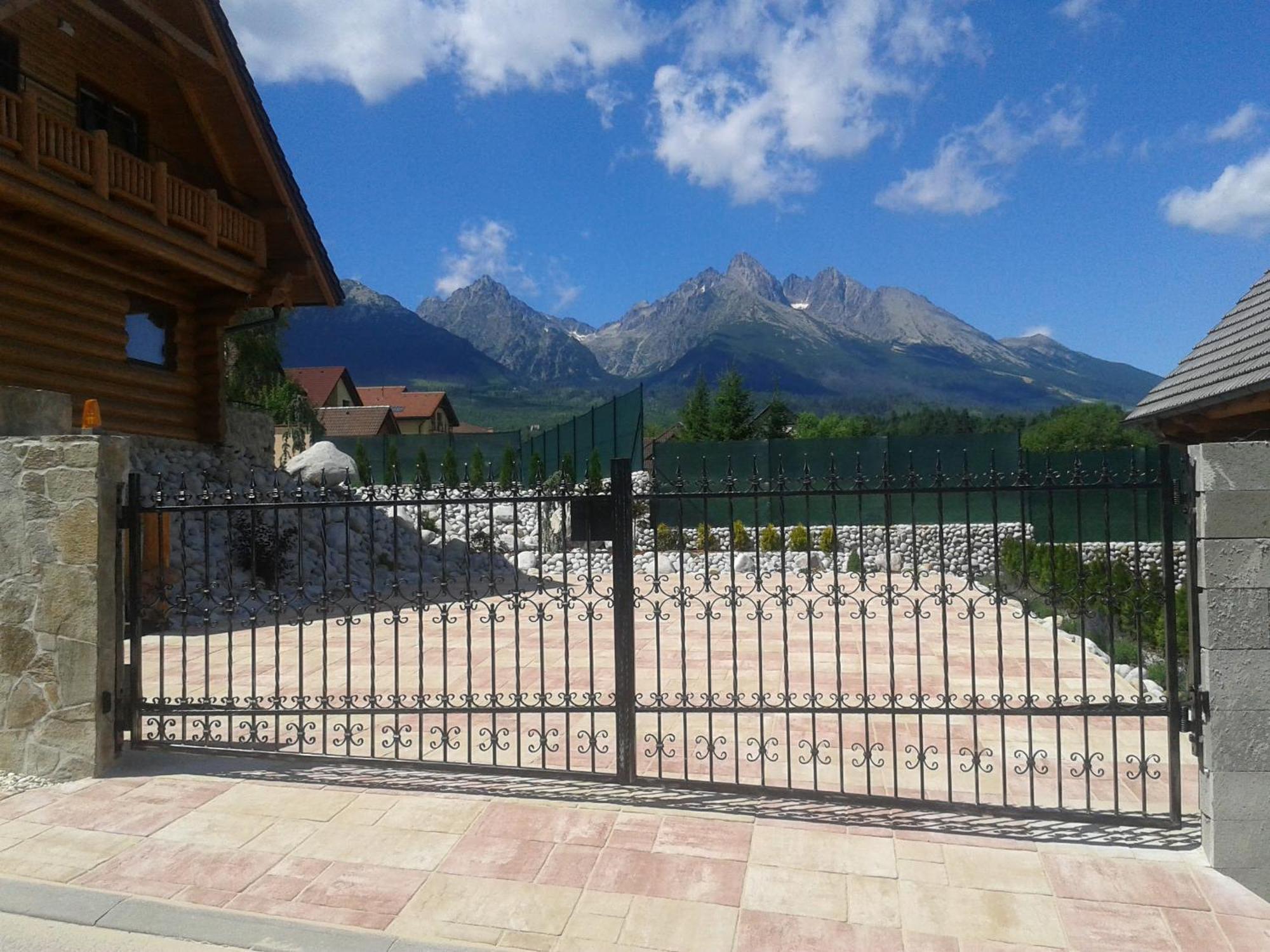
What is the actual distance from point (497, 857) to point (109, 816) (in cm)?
214

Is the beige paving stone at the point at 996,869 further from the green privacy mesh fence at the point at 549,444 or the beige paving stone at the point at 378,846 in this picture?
the green privacy mesh fence at the point at 549,444

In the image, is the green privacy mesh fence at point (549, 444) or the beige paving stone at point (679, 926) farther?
the green privacy mesh fence at point (549, 444)

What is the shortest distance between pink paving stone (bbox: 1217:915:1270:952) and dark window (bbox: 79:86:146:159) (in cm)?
1425

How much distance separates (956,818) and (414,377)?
618ft

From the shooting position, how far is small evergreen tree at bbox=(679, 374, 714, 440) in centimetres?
3966

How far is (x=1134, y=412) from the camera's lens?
12227 mm

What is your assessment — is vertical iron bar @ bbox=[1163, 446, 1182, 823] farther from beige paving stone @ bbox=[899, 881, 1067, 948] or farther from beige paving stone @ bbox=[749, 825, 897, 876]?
beige paving stone @ bbox=[749, 825, 897, 876]

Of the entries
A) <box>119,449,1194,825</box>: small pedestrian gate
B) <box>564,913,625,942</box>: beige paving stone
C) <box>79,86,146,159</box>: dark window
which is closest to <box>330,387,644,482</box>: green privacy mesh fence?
<box>79,86,146,159</box>: dark window

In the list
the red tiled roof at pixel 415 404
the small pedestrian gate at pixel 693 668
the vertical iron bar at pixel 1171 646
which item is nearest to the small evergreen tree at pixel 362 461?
the small pedestrian gate at pixel 693 668

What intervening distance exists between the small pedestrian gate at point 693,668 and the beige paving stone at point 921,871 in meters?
0.55

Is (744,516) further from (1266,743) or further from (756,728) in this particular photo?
(1266,743)

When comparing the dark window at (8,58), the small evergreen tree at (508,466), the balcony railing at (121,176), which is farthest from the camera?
the small evergreen tree at (508,466)

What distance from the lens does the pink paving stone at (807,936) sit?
10.7ft

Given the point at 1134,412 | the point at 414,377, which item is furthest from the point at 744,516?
the point at 414,377
